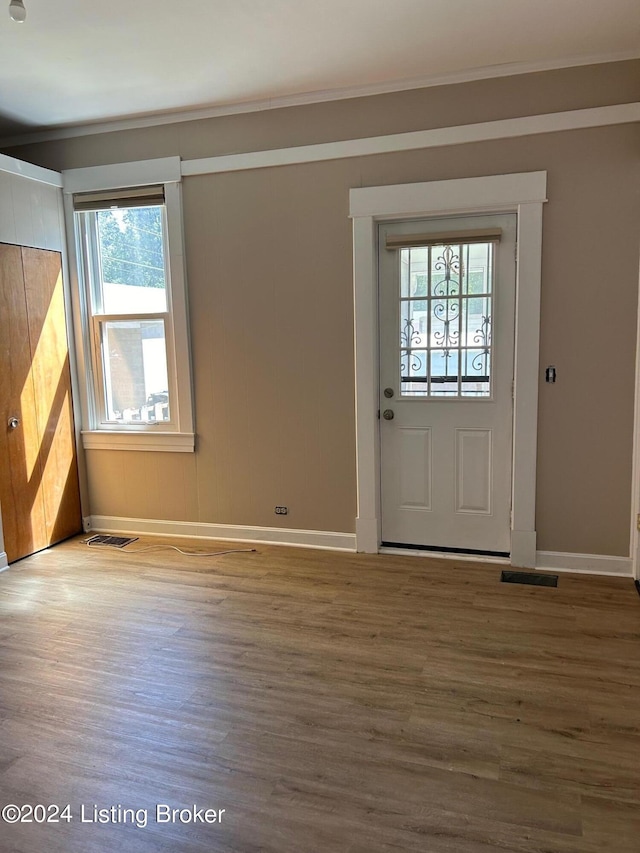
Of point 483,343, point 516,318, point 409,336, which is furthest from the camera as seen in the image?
point 409,336

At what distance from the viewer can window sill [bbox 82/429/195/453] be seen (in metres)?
4.32

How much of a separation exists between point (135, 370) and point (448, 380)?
2.19m

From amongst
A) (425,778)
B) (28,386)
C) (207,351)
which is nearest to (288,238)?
(207,351)

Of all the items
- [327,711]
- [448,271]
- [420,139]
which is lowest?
[327,711]

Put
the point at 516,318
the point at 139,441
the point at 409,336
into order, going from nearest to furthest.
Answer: the point at 516,318 → the point at 409,336 → the point at 139,441

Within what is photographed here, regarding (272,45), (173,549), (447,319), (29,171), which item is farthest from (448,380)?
(29,171)

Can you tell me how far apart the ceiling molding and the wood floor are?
9.10 feet

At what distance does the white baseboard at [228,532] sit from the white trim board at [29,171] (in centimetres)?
238

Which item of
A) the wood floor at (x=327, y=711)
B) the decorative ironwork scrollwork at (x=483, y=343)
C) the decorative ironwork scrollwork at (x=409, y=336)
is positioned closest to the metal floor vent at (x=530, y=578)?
the wood floor at (x=327, y=711)

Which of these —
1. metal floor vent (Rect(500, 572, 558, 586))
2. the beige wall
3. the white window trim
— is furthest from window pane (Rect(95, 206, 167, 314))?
metal floor vent (Rect(500, 572, 558, 586))

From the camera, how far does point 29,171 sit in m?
4.05

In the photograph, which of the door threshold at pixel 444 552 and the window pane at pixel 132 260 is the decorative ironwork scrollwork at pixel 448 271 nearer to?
the door threshold at pixel 444 552

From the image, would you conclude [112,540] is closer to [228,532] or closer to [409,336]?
[228,532]

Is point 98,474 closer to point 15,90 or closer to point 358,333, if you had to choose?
point 358,333
